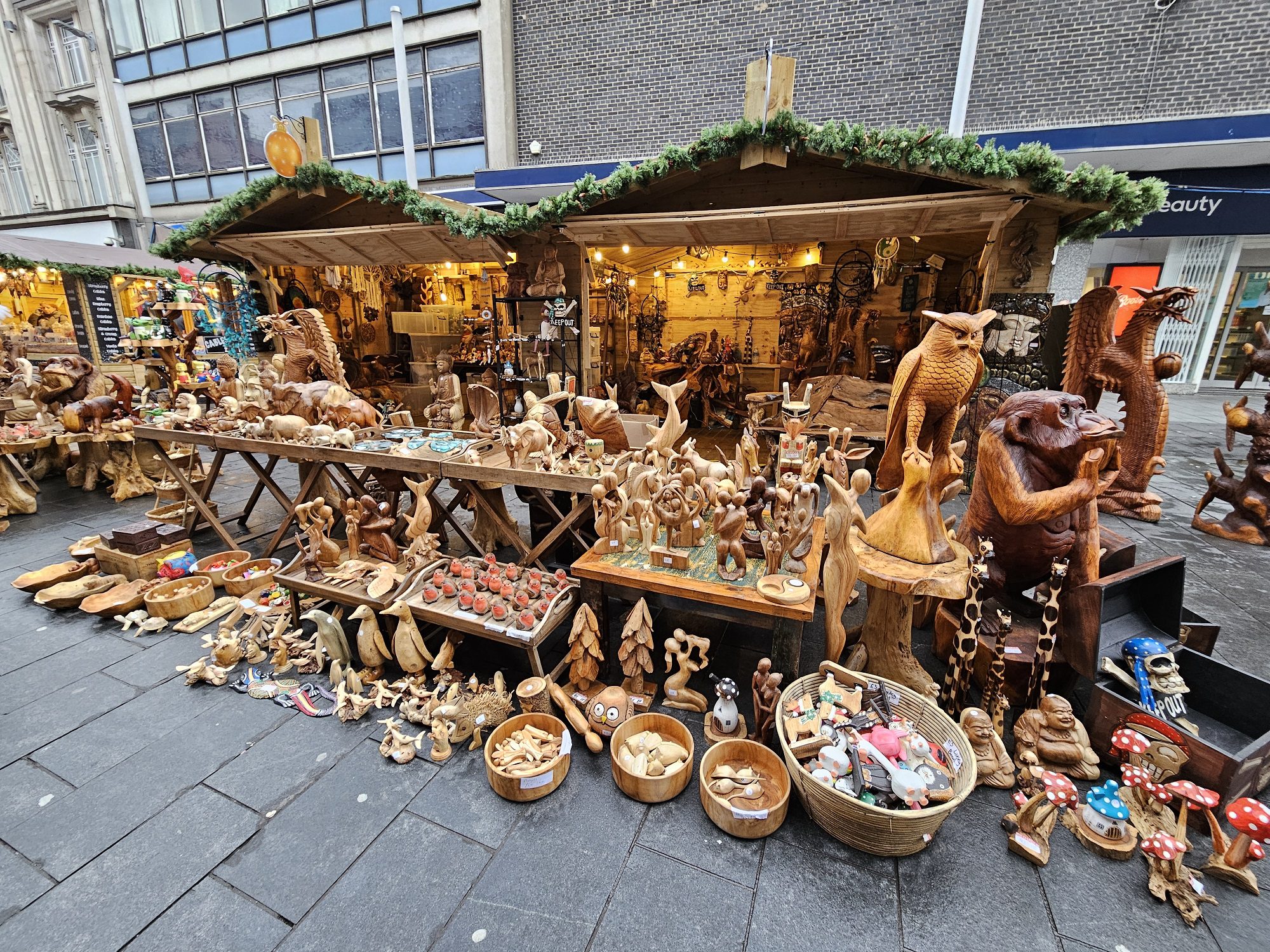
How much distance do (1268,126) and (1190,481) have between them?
17.4ft

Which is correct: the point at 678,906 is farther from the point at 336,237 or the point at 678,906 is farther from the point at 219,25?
the point at 219,25

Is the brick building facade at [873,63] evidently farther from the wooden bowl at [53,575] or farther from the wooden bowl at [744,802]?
the wooden bowl at [744,802]

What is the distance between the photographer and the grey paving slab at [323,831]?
2.00 m

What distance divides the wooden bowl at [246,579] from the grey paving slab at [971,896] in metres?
4.34

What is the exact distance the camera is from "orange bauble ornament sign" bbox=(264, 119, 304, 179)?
5.86 m

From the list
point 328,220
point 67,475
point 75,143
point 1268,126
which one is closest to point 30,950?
point 67,475

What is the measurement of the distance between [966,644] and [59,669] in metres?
5.20

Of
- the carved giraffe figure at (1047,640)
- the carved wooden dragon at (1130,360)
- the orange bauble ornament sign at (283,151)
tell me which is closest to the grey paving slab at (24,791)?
the carved giraffe figure at (1047,640)

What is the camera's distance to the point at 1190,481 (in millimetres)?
6723

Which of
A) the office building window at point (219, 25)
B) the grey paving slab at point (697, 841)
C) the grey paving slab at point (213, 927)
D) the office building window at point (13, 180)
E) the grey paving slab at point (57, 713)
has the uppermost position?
the office building window at point (219, 25)

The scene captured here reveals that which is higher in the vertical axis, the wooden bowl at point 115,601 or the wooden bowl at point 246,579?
the wooden bowl at point 246,579

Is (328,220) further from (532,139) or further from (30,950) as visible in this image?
(30,950)

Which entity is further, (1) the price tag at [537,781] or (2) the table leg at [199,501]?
(2) the table leg at [199,501]

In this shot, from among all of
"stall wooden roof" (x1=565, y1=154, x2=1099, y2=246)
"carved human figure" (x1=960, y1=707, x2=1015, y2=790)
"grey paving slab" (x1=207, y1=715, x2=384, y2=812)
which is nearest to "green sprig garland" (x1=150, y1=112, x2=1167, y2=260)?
"stall wooden roof" (x1=565, y1=154, x2=1099, y2=246)
